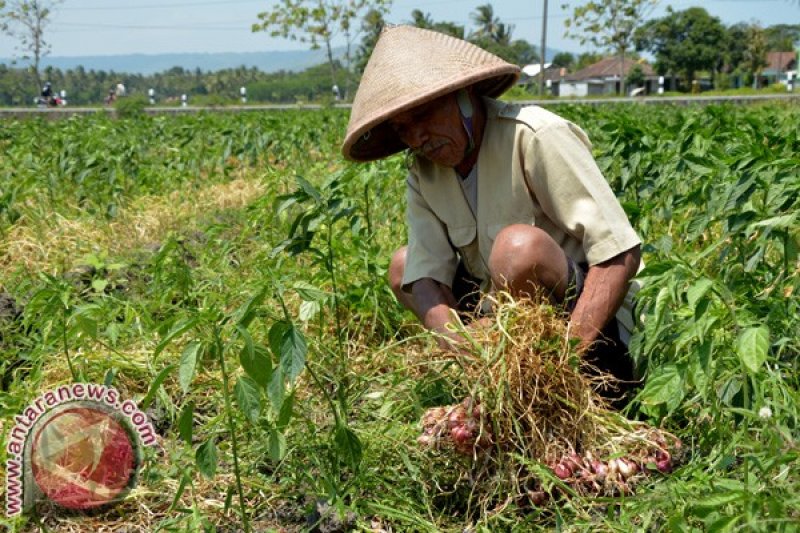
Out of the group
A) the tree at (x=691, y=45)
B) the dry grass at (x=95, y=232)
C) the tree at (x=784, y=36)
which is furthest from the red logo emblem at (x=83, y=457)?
the tree at (x=784, y=36)

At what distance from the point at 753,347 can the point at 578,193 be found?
736 mm

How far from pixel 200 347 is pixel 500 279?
2.40 feet

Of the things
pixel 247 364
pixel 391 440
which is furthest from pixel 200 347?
pixel 391 440

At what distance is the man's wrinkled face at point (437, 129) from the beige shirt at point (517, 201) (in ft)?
0.28

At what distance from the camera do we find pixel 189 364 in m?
1.45

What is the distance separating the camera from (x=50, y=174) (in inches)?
187

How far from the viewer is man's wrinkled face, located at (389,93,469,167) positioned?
81.6 inches

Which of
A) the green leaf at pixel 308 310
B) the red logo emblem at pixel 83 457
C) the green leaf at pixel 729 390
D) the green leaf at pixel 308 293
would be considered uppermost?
the green leaf at pixel 308 293

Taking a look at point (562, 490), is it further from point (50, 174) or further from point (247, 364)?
point (50, 174)

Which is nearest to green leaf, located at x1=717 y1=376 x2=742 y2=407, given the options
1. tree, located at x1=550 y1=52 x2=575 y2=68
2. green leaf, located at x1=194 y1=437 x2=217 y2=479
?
green leaf, located at x1=194 y1=437 x2=217 y2=479

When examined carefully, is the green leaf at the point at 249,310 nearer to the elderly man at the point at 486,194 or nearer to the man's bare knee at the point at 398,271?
the elderly man at the point at 486,194

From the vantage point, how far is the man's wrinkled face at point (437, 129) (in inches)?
81.6

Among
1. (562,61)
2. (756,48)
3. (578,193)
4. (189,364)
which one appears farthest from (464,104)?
(562,61)

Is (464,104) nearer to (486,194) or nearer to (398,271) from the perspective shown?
(486,194)
